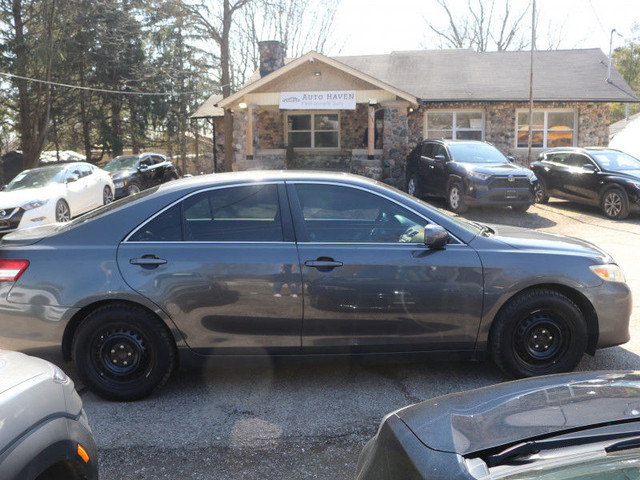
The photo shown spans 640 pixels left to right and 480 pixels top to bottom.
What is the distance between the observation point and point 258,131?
2417 centimetres

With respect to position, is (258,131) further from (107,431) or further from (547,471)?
(547,471)

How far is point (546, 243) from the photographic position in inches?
184

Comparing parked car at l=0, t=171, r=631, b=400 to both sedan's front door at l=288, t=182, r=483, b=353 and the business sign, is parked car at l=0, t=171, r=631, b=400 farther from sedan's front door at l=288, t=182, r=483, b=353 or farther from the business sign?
the business sign

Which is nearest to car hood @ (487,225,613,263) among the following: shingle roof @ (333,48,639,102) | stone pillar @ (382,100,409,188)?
stone pillar @ (382,100,409,188)

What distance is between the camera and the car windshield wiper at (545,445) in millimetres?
1742

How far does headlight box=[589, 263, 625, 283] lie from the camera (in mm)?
4539

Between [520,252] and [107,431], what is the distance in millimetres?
3145

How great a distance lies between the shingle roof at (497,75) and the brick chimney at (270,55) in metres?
3.70

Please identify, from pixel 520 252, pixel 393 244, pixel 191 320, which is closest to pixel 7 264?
pixel 191 320

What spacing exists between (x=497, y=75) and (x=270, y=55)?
922 cm

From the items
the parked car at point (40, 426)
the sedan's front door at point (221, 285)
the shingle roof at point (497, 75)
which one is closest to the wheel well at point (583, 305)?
the sedan's front door at point (221, 285)

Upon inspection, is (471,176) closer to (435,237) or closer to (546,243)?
(546,243)

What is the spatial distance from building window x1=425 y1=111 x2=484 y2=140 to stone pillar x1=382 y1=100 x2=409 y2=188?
2814 mm

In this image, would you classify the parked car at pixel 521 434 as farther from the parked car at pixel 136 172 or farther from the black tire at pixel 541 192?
the parked car at pixel 136 172
